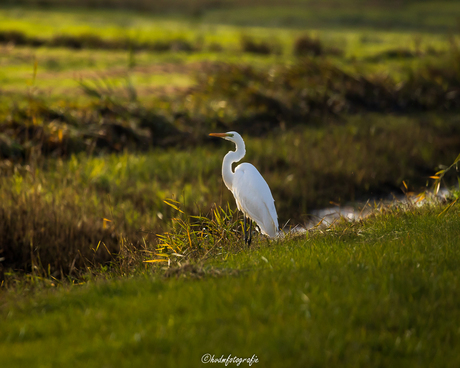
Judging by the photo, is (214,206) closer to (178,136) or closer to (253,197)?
(253,197)

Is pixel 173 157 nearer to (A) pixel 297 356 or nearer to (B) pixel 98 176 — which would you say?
(B) pixel 98 176

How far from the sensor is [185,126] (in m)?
12.3

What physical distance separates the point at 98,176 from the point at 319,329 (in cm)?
683

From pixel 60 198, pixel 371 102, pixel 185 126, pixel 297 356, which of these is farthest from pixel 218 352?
pixel 371 102

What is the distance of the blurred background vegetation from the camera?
6.98 m

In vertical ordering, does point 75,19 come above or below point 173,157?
above

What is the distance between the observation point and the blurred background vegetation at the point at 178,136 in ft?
22.9

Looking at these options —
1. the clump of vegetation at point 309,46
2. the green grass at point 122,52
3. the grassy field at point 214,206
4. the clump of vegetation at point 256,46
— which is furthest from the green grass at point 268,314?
the clump of vegetation at point 256,46

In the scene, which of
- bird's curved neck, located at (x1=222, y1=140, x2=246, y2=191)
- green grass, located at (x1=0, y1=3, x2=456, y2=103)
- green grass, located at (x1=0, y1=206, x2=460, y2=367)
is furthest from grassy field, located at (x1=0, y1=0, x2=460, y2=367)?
bird's curved neck, located at (x1=222, y1=140, x2=246, y2=191)

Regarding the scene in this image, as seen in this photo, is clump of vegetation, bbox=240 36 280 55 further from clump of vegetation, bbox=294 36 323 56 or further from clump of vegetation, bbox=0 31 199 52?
clump of vegetation, bbox=0 31 199 52

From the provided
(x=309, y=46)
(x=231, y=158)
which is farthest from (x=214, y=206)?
(x=309, y=46)

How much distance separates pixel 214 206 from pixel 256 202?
1.47 metres

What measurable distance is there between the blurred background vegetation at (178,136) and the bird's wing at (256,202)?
0.61m

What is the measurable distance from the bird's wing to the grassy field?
0.22 metres
